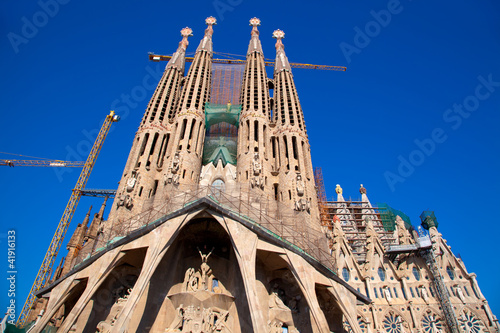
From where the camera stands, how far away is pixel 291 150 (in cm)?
2752

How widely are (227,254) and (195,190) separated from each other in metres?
4.85

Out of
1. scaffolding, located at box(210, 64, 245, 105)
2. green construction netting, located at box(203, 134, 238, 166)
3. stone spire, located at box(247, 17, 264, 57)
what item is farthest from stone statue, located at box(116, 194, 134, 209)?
stone spire, located at box(247, 17, 264, 57)

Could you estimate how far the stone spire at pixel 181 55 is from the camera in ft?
119

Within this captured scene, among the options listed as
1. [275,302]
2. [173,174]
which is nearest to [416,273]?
[275,302]

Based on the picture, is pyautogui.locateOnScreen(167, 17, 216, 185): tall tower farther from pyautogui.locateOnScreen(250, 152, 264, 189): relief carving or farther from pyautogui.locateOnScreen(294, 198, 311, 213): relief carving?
pyautogui.locateOnScreen(294, 198, 311, 213): relief carving

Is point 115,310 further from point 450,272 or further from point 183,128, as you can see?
point 450,272

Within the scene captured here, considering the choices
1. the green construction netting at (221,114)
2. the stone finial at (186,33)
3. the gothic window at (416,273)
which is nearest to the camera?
the gothic window at (416,273)

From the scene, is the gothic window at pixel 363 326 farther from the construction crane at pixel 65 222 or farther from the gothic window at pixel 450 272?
the construction crane at pixel 65 222

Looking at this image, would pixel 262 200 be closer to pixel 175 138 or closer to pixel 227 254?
pixel 227 254

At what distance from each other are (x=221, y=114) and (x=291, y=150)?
909 centimetres

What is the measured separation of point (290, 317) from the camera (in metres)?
19.4

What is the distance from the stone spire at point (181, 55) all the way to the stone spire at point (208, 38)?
78.9 inches

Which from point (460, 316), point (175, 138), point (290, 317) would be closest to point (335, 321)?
point (290, 317)

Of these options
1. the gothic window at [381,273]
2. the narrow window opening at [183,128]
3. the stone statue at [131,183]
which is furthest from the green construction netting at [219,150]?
the gothic window at [381,273]
